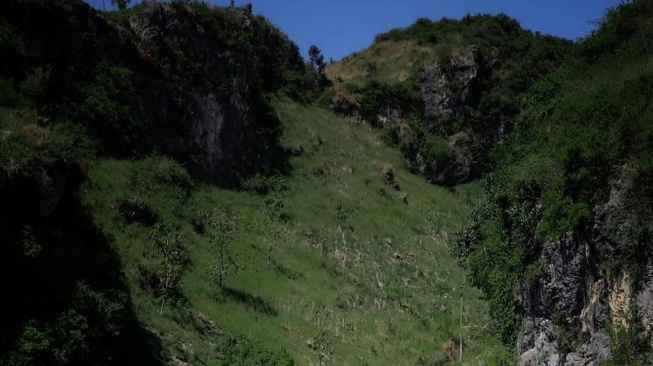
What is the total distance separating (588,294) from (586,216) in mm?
1825

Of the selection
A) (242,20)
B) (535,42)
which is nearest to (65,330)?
(242,20)

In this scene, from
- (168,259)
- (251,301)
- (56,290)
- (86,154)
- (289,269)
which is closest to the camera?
(56,290)

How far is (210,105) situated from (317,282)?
1387cm

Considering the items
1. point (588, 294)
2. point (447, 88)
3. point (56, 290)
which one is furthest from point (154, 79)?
point (447, 88)

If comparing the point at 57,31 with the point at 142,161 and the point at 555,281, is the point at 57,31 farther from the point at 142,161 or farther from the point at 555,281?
the point at 555,281

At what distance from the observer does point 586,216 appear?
12.8m

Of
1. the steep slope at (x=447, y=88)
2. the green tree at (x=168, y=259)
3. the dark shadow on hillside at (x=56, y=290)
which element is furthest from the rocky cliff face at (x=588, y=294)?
the steep slope at (x=447, y=88)

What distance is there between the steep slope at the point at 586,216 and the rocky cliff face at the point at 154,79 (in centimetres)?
1856

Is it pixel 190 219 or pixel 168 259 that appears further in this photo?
pixel 190 219

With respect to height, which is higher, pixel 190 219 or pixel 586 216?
pixel 586 216

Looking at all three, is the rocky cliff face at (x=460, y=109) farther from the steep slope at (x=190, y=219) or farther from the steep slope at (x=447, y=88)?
the steep slope at (x=190, y=219)

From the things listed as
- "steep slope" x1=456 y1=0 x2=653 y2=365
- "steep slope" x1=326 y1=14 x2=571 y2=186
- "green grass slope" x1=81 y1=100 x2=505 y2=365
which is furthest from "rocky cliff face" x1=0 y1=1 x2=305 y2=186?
"steep slope" x1=456 y1=0 x2=653 y2=365

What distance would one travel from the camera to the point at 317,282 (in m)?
25.3

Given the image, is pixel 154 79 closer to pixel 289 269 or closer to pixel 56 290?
pixel 289 269
